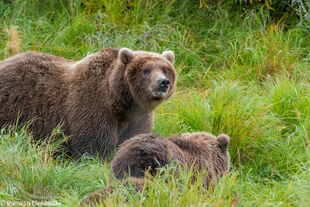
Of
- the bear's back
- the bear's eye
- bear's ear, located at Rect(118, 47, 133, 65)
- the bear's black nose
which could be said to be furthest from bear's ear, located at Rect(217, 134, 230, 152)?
the bear's back

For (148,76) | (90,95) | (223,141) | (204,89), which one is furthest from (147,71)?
(204,89)

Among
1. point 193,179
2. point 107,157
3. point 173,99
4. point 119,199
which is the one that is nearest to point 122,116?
point 107,157

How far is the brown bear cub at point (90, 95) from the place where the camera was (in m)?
8.71

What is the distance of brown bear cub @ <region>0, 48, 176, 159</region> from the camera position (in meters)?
8.71

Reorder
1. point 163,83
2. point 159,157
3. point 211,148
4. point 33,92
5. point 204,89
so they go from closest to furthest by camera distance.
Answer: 1. point 159,157
2. point 211,148
3. point 163,83
4. point 33,92
5. point 204,89

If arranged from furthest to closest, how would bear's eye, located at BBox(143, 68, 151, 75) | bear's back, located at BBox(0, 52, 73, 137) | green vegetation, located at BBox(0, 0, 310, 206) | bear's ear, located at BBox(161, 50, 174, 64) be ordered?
bear's ear, located at BBox(161, 50, 174, 64) → bear's back, located at BBox(0, 52, 73, 137) → bear's eye, located at BBox(143, 68, 151, 75) → green vegetation, located at BBox(0, 0, 310, 206)

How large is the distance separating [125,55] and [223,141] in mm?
1546

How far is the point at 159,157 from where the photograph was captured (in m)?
6.99

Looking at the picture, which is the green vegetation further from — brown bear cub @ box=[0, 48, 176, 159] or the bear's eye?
the bear's eye

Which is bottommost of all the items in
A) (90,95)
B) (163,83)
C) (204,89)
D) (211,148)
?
(204,89)

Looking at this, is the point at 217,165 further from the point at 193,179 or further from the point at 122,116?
the point at 122,116

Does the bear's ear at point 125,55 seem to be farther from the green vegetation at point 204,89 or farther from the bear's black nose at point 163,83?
the green vegetation at point 204,89

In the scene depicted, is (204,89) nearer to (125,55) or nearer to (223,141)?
(125,55)

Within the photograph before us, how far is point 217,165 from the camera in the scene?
7.77 meters
